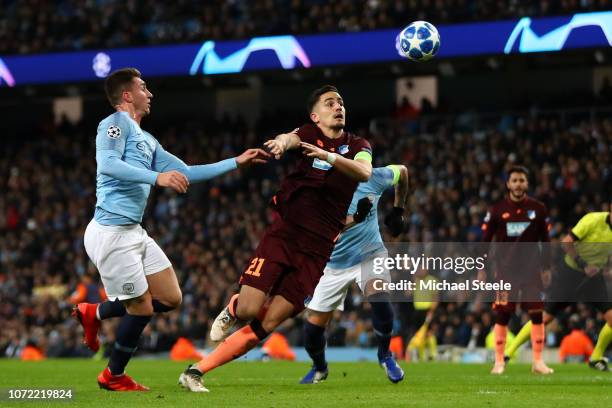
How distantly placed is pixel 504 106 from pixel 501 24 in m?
3.99

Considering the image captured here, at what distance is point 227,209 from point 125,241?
1872cm

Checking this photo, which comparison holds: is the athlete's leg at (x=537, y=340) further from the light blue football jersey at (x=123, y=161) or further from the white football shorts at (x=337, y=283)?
the light blue football jersey at (x=123, y=161)

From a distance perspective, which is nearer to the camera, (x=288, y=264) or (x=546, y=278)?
(x=288, y=264)

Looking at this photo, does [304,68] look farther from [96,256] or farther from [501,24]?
[96,256]

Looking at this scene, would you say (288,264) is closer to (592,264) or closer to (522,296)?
(522,296)

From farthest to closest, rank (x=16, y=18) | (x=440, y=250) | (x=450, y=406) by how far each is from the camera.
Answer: (x=16, y=18), (x=440, y=250), (x=450, y=406)

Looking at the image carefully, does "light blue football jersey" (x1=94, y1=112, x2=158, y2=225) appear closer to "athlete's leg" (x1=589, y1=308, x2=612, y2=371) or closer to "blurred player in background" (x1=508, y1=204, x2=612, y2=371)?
"blurred player in background" (x1=508, y1=204, x2=612, y2=371)

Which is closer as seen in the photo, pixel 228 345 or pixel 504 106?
pixel 228 345

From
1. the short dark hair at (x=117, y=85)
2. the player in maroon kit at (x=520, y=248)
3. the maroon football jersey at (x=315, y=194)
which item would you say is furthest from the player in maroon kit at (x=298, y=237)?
the player in maroon kit at (x=520, y=248)

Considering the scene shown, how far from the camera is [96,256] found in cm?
913

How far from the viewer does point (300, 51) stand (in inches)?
1025

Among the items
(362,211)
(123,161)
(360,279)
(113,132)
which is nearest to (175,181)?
(123,161)

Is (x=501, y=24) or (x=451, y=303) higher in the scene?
(x=501, y=24)

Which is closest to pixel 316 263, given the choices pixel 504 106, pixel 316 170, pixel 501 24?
pixel 316 170
